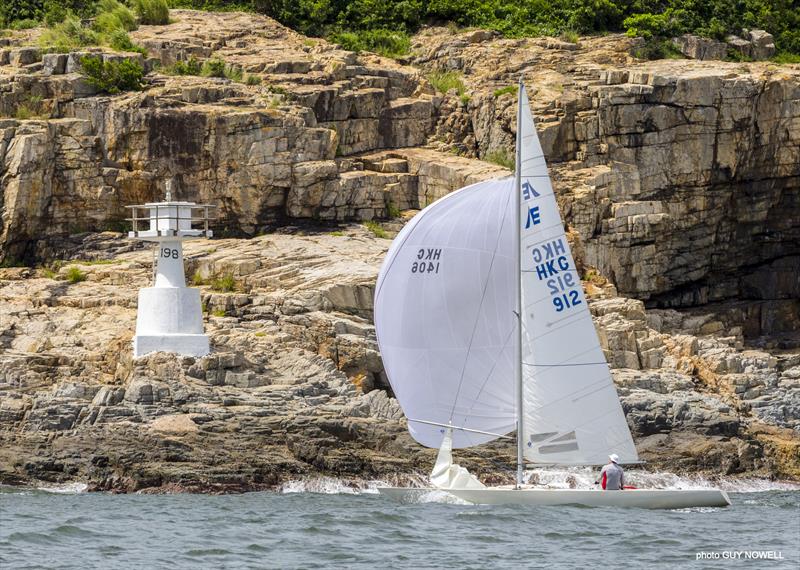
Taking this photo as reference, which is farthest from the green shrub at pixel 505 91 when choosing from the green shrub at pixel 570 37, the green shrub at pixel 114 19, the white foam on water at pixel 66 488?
the white foam on water at pixel 66 488

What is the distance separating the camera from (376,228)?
4669 cm

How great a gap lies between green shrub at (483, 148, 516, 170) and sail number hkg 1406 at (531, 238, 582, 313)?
15.4 m

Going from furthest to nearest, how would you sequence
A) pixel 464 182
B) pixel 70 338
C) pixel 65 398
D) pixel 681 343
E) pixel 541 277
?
pixel 464 182, pixel 681 343, pixel 70 338, pixel 65 398, pixel 541 277

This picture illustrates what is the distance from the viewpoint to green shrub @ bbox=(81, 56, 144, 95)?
47406 mm

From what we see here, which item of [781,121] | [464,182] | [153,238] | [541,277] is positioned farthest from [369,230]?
[541,277]

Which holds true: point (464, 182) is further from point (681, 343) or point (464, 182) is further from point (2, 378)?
point (2, 378)

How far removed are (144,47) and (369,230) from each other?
27.0ft

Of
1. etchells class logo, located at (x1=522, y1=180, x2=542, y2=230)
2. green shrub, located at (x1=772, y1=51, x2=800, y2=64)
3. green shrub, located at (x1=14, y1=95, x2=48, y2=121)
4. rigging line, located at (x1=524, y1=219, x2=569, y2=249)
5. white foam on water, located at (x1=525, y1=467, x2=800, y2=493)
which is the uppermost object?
green shrub, located at (x1=772, y1=51, x2=800, y2=64)

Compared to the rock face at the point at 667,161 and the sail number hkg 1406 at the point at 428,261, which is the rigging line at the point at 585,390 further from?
the rock face at the point at 667,161

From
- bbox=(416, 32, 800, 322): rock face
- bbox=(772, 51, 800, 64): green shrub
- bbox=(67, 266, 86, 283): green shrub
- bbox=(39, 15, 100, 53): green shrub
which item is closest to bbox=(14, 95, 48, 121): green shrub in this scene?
bbox=(39, 15, 100, 53): green shrub

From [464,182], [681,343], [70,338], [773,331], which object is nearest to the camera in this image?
[70,338]

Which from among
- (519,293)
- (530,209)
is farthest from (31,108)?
(519,293)

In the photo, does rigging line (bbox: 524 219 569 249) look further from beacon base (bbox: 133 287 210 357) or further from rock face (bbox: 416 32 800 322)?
rock face (bbox: 416 32 800 322)

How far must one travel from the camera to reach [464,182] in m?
46.8
